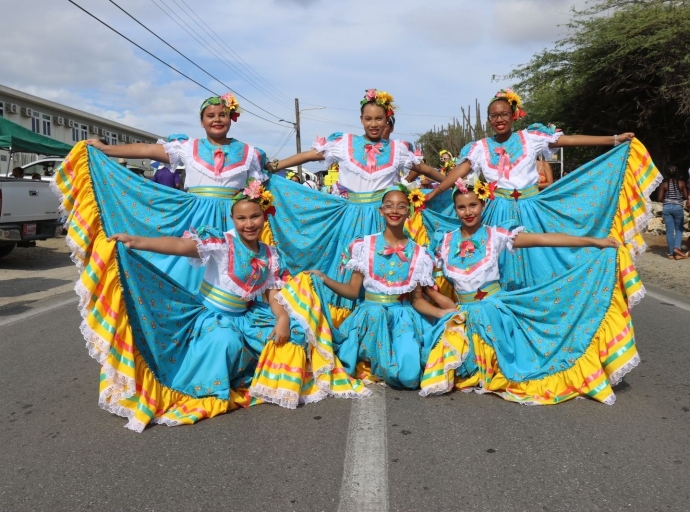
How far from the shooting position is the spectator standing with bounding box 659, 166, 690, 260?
1119 cm

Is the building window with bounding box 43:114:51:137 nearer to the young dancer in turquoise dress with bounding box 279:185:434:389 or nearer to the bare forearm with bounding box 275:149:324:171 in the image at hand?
the bare forearm with bounding box 275:149:324:171

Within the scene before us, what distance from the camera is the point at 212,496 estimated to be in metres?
2.82

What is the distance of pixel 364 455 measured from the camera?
326 centimetres

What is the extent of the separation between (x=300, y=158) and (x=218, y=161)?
0.74 metres

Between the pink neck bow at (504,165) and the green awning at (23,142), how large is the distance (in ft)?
41.9

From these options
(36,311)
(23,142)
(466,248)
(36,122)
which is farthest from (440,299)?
(36,122)

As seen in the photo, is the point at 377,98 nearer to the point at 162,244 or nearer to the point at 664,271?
the point at 162,244

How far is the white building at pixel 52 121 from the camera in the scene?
94.3ft

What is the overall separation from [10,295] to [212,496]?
22.7ft

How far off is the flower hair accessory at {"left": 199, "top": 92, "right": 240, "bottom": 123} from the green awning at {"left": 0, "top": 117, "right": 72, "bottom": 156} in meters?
11.4

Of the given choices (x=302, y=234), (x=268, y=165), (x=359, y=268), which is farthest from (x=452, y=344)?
(x=268, y=165)

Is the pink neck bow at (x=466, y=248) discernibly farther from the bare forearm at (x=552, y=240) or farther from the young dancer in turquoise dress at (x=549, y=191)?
the young dancer in turquoise dress at (x=549, y=191)

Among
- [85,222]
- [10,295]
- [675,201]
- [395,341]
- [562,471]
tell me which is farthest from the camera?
[675,201]

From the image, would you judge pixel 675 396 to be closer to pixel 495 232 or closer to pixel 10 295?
pixel 495 232
